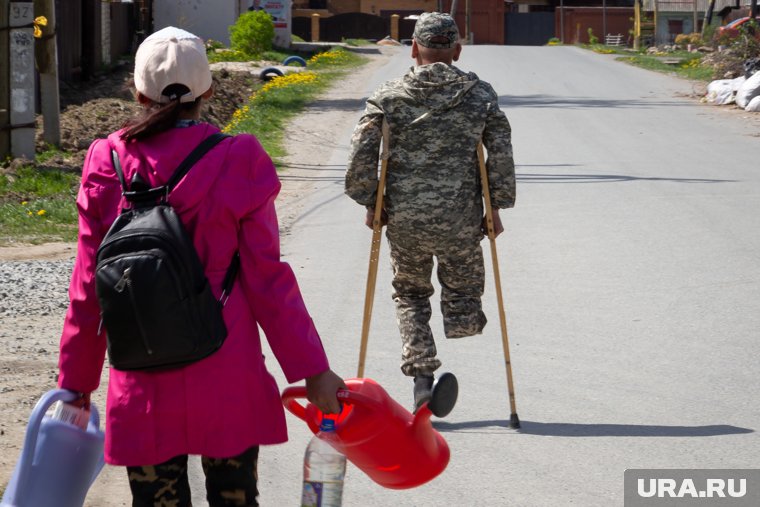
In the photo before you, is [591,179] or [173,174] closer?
[173,174]

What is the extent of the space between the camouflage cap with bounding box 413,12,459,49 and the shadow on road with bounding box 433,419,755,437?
178 centimetres

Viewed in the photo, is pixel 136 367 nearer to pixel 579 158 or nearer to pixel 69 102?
pixel 579 158

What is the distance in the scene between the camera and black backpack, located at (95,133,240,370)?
111 inches

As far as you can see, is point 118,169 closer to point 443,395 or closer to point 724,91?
point 443,395

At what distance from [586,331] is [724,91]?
57.9 feet

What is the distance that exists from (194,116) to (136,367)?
70 cm

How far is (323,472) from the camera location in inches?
123

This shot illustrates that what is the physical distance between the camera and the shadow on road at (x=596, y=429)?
5422 millimetres

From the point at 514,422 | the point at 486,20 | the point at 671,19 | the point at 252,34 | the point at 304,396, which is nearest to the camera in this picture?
the point at 304,396

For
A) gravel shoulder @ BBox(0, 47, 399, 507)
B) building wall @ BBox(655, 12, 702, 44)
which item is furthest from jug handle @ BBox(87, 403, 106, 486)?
building wall @ BBox(655, 12, 702, 44)

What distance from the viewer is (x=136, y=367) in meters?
2.94

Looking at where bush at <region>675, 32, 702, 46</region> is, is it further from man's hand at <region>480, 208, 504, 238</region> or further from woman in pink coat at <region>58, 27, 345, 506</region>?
woman in pink coat at <region>58, 27, 345, 506</region>

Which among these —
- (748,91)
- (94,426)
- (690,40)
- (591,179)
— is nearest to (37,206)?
(591,179)

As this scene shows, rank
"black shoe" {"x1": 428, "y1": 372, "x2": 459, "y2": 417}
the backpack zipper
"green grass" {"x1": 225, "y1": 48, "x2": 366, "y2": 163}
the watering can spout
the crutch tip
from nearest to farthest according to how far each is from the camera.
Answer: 1. the backpack zipper
2. the watering can spout
3. "black shoe" {"x1": 428, "y1": 372, "x2": 459, "y2": 417}
4. the crutch tip
5. "green grass" {"x1": 225, "y1": 48, "x2": 366, "y2": 163}
